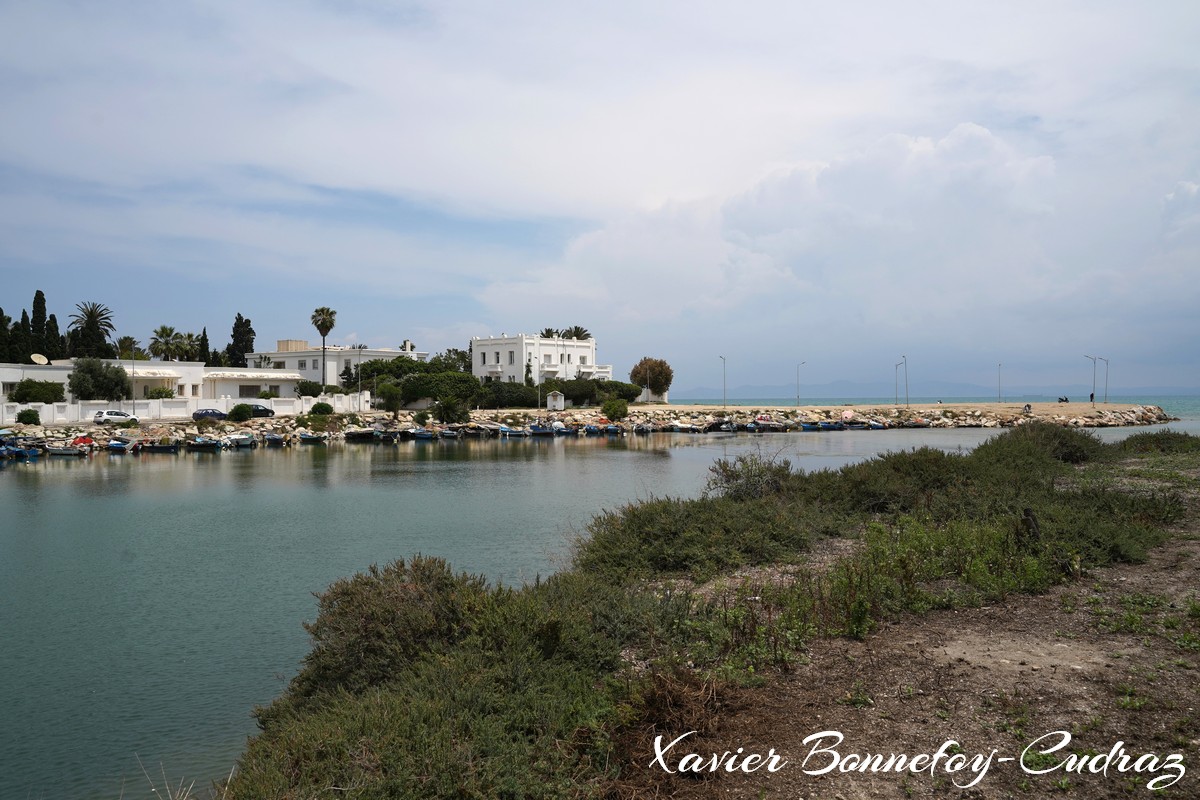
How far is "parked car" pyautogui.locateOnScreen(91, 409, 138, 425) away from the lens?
66062 mm

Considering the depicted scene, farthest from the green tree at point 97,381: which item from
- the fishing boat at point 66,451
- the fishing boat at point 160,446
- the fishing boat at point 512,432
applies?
the fishing boat at point 512,432

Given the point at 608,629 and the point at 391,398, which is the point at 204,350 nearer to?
the point at 391,398

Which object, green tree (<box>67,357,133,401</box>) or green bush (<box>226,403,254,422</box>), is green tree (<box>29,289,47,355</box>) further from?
green bush (<box>226,403,254,422</box>)

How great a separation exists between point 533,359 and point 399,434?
30351 millimetres

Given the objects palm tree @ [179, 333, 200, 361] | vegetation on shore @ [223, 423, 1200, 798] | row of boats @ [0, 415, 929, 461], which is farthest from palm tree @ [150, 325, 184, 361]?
vegetation on shore @ [223, 423, 1200, 798]

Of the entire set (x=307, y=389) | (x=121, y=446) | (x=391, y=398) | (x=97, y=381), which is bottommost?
(x=121, y=446)

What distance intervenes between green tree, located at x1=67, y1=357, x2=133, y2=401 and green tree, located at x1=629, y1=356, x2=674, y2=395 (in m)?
61.7

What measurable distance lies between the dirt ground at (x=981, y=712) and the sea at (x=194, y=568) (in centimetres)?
588

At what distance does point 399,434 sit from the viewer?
251ft

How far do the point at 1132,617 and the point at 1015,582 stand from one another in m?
1.66

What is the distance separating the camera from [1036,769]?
587cm

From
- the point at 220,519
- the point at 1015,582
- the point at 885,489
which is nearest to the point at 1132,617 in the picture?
the point at 1015,582

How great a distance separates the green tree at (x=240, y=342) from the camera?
104625 mm

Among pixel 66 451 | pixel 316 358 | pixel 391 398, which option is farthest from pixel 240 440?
pixel 316 358
